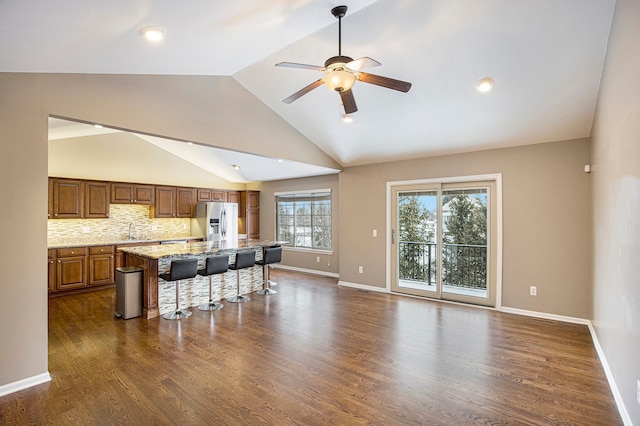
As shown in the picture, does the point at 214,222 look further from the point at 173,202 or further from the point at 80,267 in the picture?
the point at 80,267

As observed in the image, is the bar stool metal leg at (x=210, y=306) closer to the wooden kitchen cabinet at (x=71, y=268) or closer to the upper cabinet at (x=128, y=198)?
the wooden kitchen cabinet at (x=71, y=268)

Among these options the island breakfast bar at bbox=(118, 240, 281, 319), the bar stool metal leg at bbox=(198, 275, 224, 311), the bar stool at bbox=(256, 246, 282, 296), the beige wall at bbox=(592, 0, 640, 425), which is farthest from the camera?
the bar stool at bbox=(256, 246, 282, 296)

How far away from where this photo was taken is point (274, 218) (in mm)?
8578

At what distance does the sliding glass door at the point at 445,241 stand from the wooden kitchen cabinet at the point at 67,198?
18.7 ft

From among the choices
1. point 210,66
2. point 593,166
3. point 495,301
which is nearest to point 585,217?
point 593,166

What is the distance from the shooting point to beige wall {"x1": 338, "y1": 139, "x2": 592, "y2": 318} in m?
4.10

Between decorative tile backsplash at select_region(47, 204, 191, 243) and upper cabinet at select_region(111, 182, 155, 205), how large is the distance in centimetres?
26

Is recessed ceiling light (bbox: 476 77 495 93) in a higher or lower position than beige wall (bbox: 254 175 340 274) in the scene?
higher

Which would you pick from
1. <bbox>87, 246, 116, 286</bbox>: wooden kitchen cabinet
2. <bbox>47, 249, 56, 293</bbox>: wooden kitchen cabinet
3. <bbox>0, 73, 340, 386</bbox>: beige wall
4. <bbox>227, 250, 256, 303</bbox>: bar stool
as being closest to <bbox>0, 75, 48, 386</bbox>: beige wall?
<bbox>0, 73, 340, 386</bbox>: beige wall

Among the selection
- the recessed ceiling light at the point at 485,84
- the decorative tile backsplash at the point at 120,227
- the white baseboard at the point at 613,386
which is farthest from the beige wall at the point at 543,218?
the decorative tile backsplash at the point at 120,227

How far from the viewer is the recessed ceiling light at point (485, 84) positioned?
3448mm

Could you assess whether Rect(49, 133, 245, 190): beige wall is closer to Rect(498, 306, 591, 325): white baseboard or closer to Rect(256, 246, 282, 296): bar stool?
Rect(256, 246, 282, 296): bar stool

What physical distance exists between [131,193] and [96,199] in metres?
0.64

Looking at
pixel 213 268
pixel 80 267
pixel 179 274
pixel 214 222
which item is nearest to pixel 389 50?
pixel 213 268
